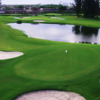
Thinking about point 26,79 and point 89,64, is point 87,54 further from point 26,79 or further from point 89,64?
point 26,79

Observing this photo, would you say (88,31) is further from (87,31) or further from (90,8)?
(90,8)

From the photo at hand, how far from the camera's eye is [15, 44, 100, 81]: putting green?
19147mm

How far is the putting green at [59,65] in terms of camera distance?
19.1 metres

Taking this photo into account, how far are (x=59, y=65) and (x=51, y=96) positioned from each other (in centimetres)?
683

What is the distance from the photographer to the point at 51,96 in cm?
1534

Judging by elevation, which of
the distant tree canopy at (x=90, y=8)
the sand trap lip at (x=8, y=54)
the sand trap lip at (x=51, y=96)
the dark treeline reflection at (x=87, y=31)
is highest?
the distant tree canopy at (x=90, y=8)

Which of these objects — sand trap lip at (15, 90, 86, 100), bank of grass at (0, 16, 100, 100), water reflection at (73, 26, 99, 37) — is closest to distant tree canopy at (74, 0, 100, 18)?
water reflection at (73, 26, 99, 37)

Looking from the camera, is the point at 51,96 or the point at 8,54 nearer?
the point at 51,96

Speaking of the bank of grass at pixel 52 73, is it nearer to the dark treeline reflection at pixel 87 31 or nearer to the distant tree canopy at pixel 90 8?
the dark treeline reflection at pixel 87 31

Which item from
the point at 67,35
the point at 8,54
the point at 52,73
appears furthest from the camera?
the point at 67,35

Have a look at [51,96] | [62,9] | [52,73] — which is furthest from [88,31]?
[62,9]

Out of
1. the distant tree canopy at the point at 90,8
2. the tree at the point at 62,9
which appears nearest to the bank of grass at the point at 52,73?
the distant tree canopy at the point at 90,8

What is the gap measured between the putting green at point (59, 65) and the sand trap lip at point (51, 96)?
96.7 inches

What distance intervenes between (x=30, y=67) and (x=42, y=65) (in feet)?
4.55
